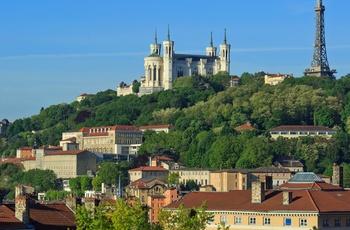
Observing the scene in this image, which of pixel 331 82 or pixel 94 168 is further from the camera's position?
pixel 331 82

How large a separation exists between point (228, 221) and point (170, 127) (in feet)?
401

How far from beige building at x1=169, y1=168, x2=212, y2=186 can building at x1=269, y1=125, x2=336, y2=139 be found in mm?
16729

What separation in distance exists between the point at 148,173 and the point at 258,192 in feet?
318

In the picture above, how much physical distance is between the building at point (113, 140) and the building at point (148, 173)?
767 inches

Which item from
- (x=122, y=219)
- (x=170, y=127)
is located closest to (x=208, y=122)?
(x=170, y=127)

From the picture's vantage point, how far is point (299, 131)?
17038cm

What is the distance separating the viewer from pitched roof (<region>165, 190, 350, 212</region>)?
59.8 m

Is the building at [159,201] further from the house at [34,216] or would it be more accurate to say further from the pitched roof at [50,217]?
the pitched roof at [50,217]

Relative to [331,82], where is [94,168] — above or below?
below

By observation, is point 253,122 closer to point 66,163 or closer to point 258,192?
point 66,163

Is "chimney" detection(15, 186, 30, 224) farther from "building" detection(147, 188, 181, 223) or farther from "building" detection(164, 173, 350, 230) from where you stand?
"building" detection(147, 188, 181, 223)

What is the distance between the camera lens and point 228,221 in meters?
62.0

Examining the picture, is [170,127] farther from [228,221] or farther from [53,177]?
[228,221]

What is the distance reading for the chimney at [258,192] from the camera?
2395 inches
